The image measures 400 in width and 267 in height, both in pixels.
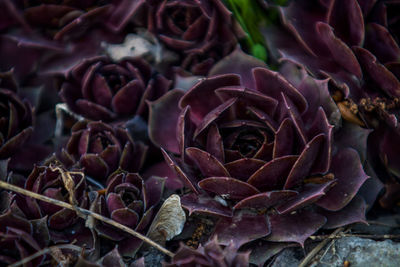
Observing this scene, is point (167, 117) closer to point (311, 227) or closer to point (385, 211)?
point (311, 227)

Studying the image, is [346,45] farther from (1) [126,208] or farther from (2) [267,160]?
(1) [126,208]

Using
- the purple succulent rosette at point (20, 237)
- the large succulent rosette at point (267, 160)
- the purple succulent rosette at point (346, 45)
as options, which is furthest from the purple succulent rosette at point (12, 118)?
the purple succulent rosette at point (346, 45)

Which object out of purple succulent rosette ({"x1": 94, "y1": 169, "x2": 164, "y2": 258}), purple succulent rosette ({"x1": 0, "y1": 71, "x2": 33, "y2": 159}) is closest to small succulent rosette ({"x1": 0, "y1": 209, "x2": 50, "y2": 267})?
purple succulent rosette ({"x1": 94, "y1": 169, "x2": 164, "y2": 258})

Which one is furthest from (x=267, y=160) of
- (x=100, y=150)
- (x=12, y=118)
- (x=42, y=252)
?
(x=12, y=118)

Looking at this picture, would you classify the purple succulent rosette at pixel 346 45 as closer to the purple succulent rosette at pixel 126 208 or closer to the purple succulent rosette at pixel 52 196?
the purple succulent rosette at pixel 126 208

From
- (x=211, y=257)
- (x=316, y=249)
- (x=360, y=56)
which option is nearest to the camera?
(x=211, y=257)

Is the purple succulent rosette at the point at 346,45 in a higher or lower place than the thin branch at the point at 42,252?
higher
